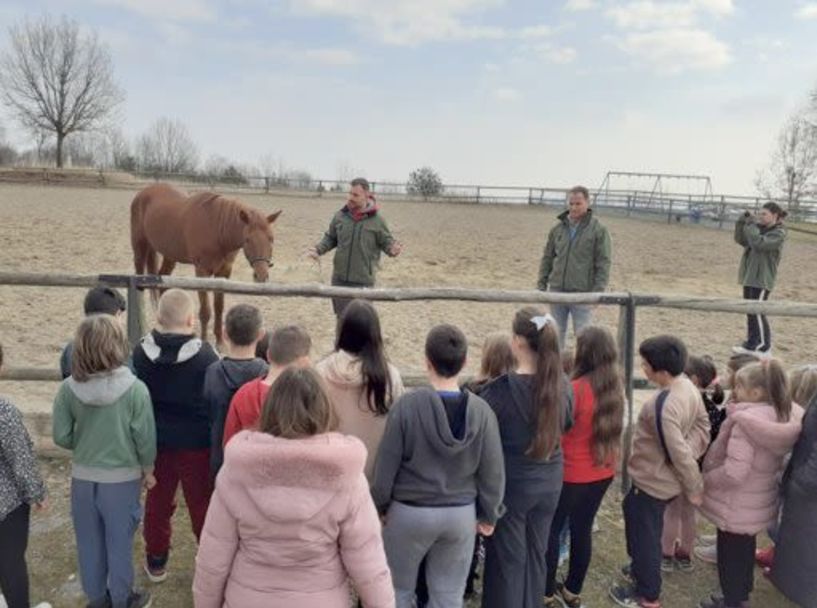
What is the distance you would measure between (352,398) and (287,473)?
2.28ft

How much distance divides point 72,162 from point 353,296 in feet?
159

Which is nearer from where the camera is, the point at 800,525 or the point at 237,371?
the point at 237,371

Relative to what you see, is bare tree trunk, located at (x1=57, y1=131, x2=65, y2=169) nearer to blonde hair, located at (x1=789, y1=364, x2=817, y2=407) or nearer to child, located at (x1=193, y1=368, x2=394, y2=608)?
child, located at (x1=193, y1=368, x2=394, y2=608)

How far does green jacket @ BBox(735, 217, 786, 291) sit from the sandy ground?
775 millimetres

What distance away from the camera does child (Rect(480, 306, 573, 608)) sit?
2.27 meters

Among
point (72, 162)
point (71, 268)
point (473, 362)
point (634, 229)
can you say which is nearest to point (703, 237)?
point (634, 229)

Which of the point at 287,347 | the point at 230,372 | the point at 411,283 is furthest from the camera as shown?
the point at 411,283

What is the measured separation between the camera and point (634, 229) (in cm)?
2066

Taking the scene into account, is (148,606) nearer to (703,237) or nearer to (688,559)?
(688,559)

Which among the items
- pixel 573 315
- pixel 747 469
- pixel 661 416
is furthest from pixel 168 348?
pixel 573 315

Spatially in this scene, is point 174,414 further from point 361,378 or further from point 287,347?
point 361,378

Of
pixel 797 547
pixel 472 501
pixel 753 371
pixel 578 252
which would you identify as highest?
pixel 578 252

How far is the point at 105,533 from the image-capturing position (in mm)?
2469

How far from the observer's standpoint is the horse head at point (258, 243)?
6051 millimetres
